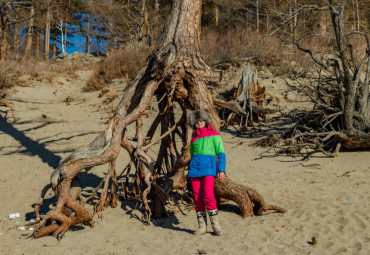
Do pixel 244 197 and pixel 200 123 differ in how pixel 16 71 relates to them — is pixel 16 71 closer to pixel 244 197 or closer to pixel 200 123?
pixel 200 123

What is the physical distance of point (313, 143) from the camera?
9.18 meters

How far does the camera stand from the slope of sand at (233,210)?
4055 millimetres

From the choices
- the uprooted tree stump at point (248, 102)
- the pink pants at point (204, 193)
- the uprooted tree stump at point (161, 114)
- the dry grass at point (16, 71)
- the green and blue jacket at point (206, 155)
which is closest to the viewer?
the pink pants at point (204, 193)

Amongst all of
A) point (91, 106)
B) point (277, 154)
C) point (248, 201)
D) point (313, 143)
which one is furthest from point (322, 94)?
point (91, 106)

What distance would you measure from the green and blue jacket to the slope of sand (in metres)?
0.85

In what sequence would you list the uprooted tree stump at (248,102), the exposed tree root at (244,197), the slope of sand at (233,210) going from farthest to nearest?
the uprooted tree stump at (248,102) < the exposed tree root at (244,197) < the slope of sand at (233,210)

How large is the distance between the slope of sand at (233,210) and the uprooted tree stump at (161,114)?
0.41 meters

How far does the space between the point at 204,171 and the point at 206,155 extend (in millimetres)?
213

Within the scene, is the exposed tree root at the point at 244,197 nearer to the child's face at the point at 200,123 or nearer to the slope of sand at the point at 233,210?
the slope of sand at the point at 233,210

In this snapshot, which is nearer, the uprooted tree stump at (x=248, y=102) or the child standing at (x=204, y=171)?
the child standing at (x=204, y=171)

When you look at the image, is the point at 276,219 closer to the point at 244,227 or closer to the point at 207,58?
the point at 244,227

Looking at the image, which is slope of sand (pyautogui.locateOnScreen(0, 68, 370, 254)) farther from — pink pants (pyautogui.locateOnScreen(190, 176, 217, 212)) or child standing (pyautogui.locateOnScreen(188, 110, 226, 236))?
pink pants (pyautogui.locateOnScreen(190, 176, 217, 212))

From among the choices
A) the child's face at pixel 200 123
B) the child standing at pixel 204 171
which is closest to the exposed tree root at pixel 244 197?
the child standing at pixel 204 171

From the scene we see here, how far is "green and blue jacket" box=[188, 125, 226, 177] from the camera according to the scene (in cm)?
452
